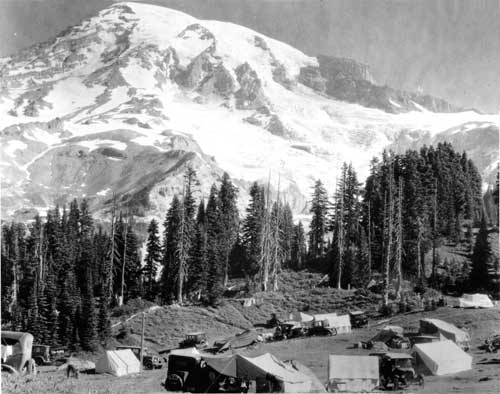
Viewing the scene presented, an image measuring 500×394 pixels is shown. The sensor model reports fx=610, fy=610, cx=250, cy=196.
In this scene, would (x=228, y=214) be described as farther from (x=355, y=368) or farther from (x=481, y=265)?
(x=355, y=368)

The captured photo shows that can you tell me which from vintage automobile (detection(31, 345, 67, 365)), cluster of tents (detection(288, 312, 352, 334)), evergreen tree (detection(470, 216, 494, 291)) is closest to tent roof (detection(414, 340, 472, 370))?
cluster of tents (detection(288, 312, 352, 334))

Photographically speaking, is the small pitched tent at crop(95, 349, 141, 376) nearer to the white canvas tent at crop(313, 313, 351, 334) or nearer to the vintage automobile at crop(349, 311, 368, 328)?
the white canvas tent at crop(313, 313, 351, 334)

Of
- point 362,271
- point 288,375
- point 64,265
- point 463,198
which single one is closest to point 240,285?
point 362,271

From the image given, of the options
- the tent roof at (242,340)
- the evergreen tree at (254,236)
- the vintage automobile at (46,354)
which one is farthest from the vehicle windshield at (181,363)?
the evergreen tree at (254,236)

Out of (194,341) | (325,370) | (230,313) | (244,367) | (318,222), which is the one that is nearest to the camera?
(244,367)

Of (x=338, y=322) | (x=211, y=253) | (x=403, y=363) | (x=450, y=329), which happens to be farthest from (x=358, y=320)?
(x=403, y=363)

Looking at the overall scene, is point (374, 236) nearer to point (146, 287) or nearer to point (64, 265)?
point (146, 287)

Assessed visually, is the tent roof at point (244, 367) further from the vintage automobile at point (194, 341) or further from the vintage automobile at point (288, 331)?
the vintage automobile at point (288, 331)
